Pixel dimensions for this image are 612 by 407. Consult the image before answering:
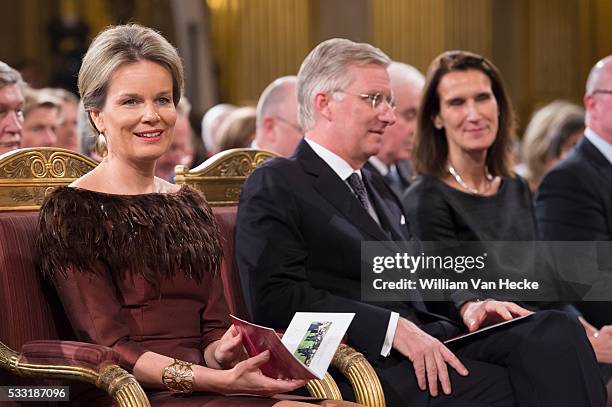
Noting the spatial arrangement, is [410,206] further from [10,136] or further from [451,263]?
[10,136]

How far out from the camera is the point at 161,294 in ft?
8.64

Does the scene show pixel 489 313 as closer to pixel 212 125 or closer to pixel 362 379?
pixel 362 379

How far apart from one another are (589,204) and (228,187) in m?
1.37

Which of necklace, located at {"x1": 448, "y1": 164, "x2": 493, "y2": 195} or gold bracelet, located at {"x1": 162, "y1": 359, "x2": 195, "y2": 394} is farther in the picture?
necklace, located at {"x1": 448, "y1": 164, "x2": 493, "y2": 195}

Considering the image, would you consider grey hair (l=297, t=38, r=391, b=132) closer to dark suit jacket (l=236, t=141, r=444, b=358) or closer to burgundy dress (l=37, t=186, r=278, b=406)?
dark suit jacket (l=236, t=141, r=444, b=358)

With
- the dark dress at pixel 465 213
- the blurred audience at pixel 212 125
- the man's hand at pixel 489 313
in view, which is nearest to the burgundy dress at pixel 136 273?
the man's hand at pixel 489 313

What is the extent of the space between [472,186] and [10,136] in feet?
5.23

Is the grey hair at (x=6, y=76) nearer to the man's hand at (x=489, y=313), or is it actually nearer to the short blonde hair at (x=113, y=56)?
the short blonde hair at (x=113, y=56)

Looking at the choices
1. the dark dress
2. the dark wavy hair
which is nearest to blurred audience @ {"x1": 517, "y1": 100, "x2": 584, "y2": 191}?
the dark wavy hair

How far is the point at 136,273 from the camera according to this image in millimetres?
2584

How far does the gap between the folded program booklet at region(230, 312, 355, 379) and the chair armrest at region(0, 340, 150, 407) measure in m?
0.27

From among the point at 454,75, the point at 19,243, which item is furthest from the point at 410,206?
the point at 19,243

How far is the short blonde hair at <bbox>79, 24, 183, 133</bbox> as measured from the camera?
2645 mm

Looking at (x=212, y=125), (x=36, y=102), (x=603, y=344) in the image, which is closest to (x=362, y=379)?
(x=603, y=344)
